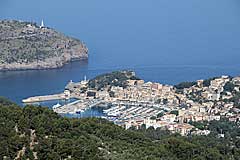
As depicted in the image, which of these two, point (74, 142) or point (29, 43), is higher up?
point (74, 142)

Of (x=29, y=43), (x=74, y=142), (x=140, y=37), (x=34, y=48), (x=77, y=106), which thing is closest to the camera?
(x=74, y=142)

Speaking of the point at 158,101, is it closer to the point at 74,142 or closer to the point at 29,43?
the point at 29,43

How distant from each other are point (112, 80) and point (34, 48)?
7781 mm

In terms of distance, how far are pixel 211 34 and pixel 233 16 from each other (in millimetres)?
6809

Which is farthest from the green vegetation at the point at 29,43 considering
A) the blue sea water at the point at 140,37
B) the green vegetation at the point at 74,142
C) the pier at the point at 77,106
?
the green vegetation at the point at 74,142

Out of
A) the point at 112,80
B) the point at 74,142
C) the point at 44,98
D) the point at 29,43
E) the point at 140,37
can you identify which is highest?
the point at 74,142

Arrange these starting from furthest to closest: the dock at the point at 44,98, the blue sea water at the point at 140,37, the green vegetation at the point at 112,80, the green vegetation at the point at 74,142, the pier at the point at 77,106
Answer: the blue sea water at the point at 140,37, the green vegetation at the point at 112,80, the dock at the point at 44,98, the pier at the point at 77,106, the green vegetation at the point at 74,142

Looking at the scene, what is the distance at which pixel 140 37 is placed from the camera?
30.4 metres

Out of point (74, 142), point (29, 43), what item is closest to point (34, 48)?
point (29, 43)

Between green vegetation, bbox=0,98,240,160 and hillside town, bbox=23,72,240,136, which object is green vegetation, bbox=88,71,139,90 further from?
green vegetation, bbox=0,98,240,160

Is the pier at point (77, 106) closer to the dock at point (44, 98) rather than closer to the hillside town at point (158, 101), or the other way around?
the hillside town at point (158, 101)

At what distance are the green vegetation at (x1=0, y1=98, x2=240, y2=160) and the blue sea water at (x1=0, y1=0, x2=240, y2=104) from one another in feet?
44.2

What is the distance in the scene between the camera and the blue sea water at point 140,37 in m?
23.2

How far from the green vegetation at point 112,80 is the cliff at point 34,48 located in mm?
5415
